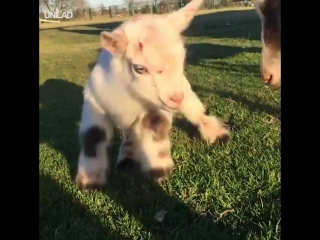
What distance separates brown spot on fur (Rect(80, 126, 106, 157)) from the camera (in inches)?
126

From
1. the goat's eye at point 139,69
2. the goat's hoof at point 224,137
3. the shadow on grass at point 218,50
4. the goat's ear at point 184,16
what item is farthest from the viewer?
the shadow on grass at point 218,50

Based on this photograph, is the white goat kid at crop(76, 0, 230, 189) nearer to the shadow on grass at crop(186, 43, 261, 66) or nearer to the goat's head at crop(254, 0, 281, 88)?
the goat's head at crop(254, 0, 281, 88)

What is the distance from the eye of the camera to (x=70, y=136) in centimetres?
475

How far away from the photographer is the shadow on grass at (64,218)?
2568mm

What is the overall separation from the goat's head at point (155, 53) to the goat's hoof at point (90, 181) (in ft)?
2.36

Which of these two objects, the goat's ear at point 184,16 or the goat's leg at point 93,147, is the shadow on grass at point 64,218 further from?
the goat's ear at point 184,16

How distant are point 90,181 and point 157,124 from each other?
577 mm

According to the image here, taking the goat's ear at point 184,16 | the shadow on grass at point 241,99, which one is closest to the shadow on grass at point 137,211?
the goat's ear at point 184,16

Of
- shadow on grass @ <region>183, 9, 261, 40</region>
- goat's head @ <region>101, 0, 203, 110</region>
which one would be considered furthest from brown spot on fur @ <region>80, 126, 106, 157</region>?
shadow on grass @ <region>183, 9, 261, 40</region>

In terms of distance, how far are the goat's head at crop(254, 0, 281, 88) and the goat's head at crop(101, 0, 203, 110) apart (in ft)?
1.38

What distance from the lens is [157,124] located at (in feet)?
10.5

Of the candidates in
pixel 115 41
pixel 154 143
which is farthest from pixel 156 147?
pixel 115 41

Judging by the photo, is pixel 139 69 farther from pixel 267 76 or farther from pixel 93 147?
pixel 93 147
